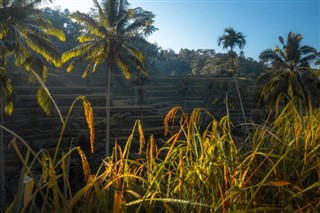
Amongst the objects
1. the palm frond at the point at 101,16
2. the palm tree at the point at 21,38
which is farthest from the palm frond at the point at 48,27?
the palm frond at the point at 101,16

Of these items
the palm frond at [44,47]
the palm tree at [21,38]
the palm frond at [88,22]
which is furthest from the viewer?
the palm frond at [88,22]

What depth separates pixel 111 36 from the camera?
16.2 meters

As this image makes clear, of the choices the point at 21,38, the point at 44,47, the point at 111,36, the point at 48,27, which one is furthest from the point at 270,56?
the point at 21,38

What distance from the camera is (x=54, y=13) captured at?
52812mm

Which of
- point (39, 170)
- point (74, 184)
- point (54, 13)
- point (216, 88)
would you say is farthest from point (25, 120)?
point (54, 13)

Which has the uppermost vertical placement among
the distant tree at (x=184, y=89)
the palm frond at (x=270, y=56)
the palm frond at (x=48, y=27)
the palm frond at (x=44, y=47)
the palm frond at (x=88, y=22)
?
the palm frond at (x=88, y=22)

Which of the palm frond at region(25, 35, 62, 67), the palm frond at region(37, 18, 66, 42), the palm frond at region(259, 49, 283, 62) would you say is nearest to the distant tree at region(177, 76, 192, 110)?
the palm frond at region(259, 49, 283, 62)

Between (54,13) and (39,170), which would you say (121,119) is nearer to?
(39,170)

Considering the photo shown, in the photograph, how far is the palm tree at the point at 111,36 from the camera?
15.8 m

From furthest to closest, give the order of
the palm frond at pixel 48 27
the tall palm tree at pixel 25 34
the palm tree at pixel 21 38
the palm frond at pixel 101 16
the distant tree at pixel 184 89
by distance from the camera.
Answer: the distant tree at pixel 184 89
the palm frond at pixel 101 16
the palm frond at pixel 48 27
the tall palm tree at pixel 25 34
the palm tree at pixel 21 38

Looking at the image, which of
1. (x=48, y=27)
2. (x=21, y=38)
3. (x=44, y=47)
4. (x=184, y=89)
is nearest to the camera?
(x=21, y=38)

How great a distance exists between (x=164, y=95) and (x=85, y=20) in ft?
90.8

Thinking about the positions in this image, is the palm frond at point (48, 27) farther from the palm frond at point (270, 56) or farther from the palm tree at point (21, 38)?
the palm frond at point (270, 56)

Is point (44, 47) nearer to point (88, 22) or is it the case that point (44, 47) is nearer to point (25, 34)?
point (25, 34)
